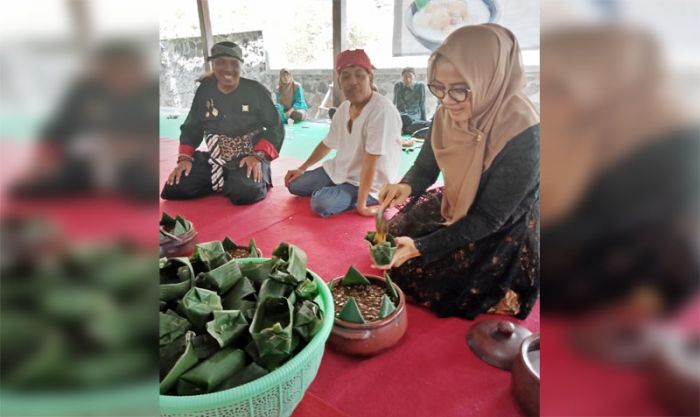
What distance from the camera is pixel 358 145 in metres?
2.04

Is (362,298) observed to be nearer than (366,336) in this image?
No

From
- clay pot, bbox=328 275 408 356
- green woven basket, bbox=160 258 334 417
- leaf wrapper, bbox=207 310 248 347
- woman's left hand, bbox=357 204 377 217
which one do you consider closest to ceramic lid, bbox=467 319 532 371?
Result: clay pot, bbox=328 275 408 356

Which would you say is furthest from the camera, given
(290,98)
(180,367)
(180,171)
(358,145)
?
(290,98)

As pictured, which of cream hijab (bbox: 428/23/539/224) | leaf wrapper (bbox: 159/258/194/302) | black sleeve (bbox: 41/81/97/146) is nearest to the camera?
black sleeve (bbox: 41/81/97/146)

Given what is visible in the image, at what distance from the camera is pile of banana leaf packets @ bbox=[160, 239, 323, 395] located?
3.20 ft

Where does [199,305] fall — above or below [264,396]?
above

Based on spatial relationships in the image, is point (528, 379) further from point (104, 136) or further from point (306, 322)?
point (104, 136)

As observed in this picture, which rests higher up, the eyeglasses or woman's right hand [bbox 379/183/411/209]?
the eyeglasses

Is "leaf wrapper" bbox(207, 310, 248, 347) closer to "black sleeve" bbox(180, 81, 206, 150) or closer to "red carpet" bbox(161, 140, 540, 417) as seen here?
"red carpet" bbox(161, 140, 540, 417)

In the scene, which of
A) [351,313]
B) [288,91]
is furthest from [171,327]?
[288,91]

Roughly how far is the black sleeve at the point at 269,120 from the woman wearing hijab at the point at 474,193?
125 cm

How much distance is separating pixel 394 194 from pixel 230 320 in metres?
0.86

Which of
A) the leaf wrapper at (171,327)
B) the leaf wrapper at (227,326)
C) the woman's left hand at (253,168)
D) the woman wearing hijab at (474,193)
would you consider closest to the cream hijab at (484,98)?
the woman wearing hijab at (474,193)

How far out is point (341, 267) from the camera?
6.40 ft
